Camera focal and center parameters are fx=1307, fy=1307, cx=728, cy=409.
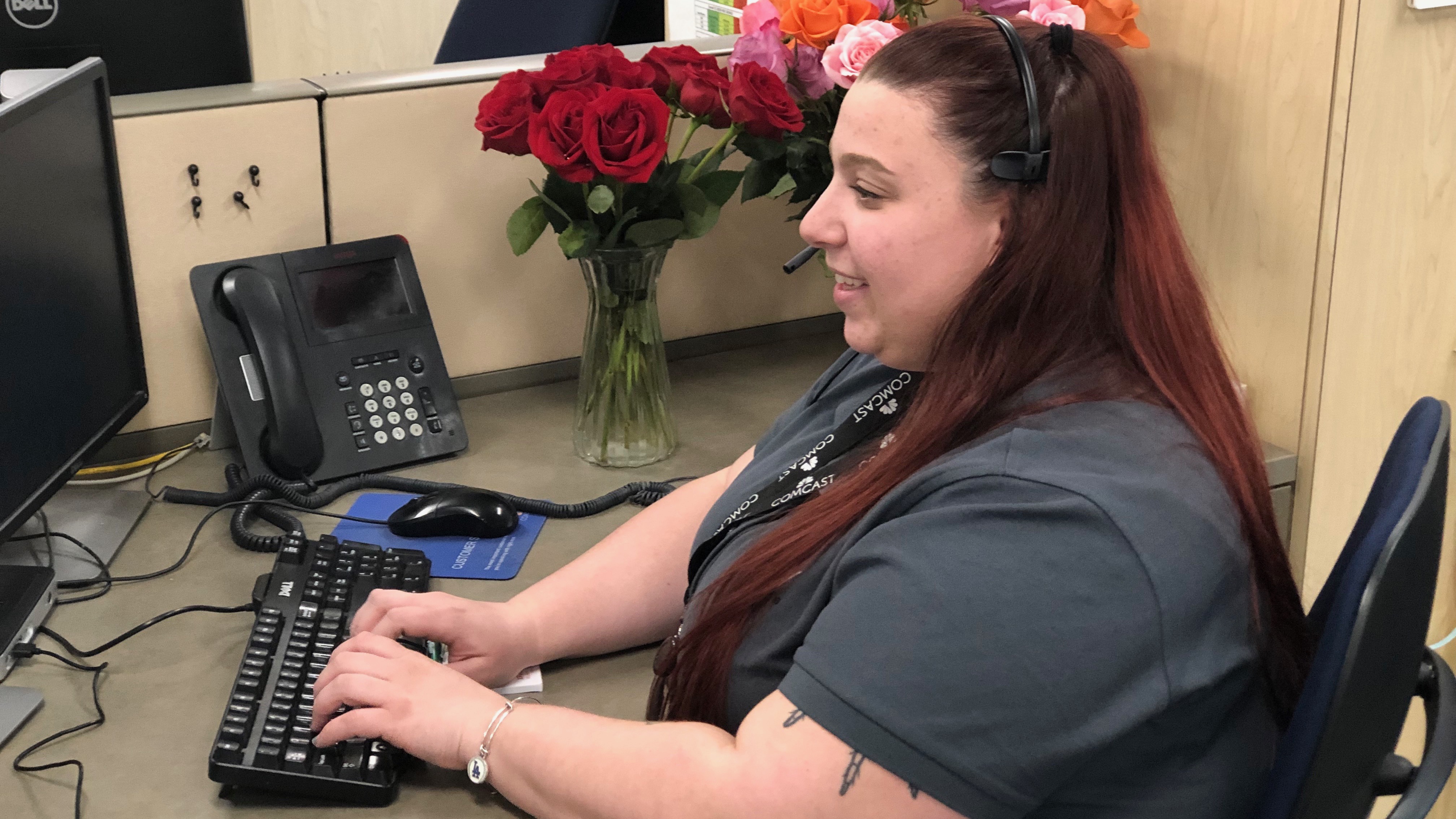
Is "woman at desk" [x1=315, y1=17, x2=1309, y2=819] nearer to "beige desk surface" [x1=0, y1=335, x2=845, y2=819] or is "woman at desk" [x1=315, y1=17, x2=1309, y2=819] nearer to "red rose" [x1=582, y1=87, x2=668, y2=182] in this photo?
"beige desk surface" [x1=0, y1=335, x2=845, y2=819]

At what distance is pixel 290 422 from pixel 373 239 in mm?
270

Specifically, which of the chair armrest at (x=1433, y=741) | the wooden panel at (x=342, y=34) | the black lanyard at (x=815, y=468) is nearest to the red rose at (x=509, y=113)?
the black lanyard at (x=815, y=468)

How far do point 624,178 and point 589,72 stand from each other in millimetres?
139

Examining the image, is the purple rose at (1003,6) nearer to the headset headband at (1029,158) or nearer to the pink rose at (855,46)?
the pink rose at (855,46)

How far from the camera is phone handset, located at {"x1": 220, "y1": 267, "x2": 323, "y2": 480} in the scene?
4.63 ft

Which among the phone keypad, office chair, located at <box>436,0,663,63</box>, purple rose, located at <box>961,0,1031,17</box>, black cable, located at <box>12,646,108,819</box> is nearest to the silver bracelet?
black cable, located at <box>12,646,108,819</box>

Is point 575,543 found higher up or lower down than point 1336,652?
lower down

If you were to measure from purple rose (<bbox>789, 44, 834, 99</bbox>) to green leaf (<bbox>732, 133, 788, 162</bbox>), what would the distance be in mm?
66

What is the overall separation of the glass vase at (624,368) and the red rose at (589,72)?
180mm

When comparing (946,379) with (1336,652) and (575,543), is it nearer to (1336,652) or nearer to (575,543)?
(1336,652)

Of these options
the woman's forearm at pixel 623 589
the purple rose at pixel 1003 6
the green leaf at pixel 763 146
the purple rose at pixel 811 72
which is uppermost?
the purple rose at pixel 1003 6

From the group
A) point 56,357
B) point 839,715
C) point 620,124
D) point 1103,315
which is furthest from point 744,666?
→ point 56,357

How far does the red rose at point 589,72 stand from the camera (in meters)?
1.36

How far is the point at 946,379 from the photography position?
908mm
